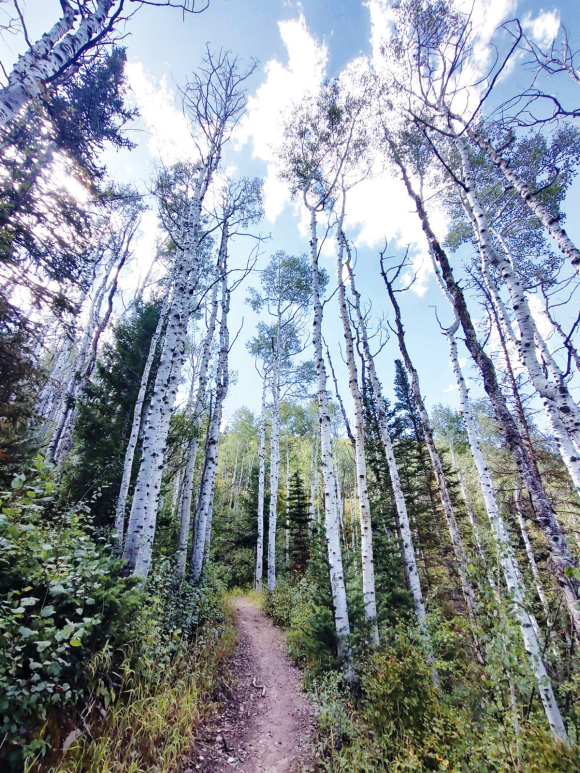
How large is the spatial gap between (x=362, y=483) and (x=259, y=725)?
3960mm

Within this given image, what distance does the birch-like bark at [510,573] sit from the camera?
10.4 ft

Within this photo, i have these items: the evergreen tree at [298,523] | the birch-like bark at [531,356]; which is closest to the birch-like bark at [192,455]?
the birch-like bark at [531,356]

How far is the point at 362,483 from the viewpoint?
6.17m

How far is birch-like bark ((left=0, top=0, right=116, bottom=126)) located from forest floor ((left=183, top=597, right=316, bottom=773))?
8519mm

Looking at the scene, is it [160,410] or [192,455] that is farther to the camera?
[192,455]

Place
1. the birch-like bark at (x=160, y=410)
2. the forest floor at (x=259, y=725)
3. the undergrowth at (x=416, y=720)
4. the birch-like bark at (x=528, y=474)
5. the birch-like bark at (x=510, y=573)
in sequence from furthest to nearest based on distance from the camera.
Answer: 1. the birch-like bark at (x=160, y=410)
2. the birch-like bark at (x=528, y=474)
3. the forest floor at (x=259, y=725)
4. the birch-like bark at (x=510, y=573)
5. the undergrowth at (x=416, y=720)

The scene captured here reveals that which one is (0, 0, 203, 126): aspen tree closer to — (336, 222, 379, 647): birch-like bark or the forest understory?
the forest understory

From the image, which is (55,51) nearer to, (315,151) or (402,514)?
(315,151)

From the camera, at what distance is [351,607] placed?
613 cm

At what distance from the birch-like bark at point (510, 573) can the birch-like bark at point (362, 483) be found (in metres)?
2.17

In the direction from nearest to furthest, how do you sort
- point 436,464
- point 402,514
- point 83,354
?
1. point 402,514
2. point 436,464
3. point 83,354

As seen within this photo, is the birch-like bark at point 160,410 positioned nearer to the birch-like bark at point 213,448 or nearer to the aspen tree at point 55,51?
the birch-like bark at point 213,448

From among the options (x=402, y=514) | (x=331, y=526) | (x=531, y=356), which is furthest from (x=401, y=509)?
(x=531, y=356)

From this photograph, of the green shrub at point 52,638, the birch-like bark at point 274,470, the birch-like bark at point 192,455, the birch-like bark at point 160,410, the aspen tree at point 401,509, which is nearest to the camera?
the green shrub at point 52,638
